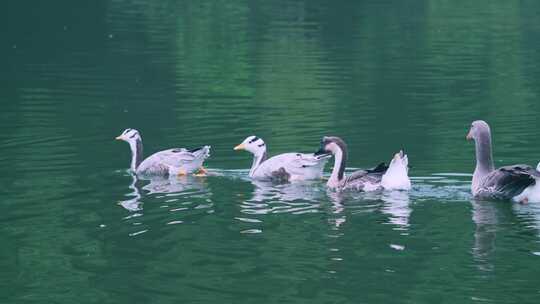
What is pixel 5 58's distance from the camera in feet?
175

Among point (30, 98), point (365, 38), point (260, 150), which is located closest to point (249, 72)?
point (30, 98)

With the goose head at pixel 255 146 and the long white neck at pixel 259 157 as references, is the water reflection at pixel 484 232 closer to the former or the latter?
the long white neck at pixel 259 157

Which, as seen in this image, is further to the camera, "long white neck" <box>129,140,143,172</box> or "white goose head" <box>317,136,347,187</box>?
"long white neck" <box>129,140,143,172</box>

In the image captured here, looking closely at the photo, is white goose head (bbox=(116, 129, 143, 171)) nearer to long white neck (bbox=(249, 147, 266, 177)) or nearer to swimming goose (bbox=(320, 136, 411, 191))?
long white neck (bbox=(249, 147, 266, 177))

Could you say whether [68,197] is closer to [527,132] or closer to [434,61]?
[527,132]

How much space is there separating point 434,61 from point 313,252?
33.7 m

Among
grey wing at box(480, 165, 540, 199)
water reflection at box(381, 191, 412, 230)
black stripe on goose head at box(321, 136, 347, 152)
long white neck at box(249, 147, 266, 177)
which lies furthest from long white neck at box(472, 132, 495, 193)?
long white neck at box(249, 147, 266, 177)

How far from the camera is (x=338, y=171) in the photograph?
74.0ft

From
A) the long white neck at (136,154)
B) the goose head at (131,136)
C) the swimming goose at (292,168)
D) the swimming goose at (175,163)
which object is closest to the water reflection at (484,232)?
the swimming goose at (292,168)

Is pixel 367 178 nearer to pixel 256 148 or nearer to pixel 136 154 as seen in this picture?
pixel 256 148

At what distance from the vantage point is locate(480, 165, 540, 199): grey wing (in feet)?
64.5

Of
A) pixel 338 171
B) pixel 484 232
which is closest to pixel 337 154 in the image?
pixel 338 171

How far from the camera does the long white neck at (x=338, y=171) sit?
22.3 metres

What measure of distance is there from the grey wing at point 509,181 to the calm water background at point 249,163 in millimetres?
249
